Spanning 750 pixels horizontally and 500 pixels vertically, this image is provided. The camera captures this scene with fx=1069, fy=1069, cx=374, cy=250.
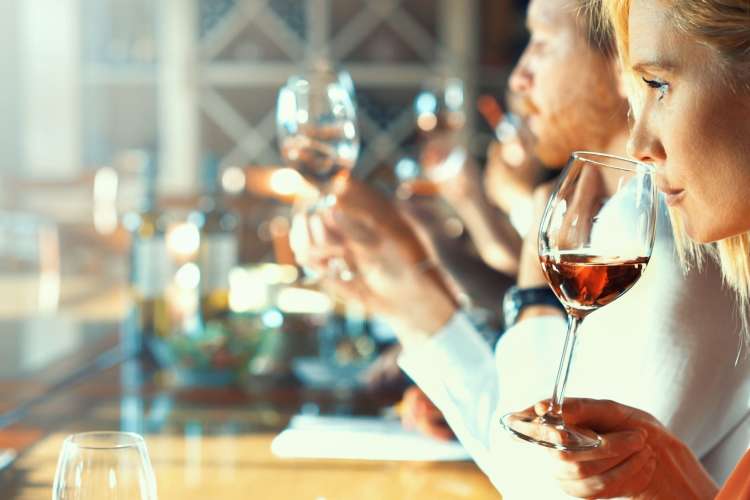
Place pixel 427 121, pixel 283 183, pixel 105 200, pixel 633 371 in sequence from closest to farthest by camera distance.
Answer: pixel 633 371, pixel 427 121, pixel 283 183, pixel 105 200

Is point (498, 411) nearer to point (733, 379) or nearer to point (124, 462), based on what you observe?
→ point (733, 379)

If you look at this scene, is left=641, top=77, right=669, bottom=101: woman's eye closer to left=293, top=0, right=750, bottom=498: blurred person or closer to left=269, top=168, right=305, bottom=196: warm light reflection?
left=293, top=0, right=750, bottom=498: blurred person

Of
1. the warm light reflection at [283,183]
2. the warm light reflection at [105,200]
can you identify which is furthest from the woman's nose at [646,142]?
the warm light reflection at [105,200]

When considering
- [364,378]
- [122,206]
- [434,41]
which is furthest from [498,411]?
[434,41]

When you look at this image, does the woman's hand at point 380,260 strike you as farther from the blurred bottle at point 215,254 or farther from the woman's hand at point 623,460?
the blurred bottle at point 215,254

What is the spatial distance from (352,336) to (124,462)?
3.79 feet

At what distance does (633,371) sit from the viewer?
0.98 meters

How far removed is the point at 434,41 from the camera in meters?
4.45

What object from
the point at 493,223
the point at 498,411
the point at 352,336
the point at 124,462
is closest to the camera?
the point at 124,462

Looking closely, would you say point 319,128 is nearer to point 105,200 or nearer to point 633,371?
point 633,371

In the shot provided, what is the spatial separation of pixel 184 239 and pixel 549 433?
3.98ft

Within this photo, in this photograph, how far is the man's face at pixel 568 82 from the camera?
1248mm

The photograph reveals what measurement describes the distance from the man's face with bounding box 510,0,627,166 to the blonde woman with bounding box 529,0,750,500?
421 mm

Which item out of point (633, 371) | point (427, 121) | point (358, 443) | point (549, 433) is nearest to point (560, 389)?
point (549, 433)
